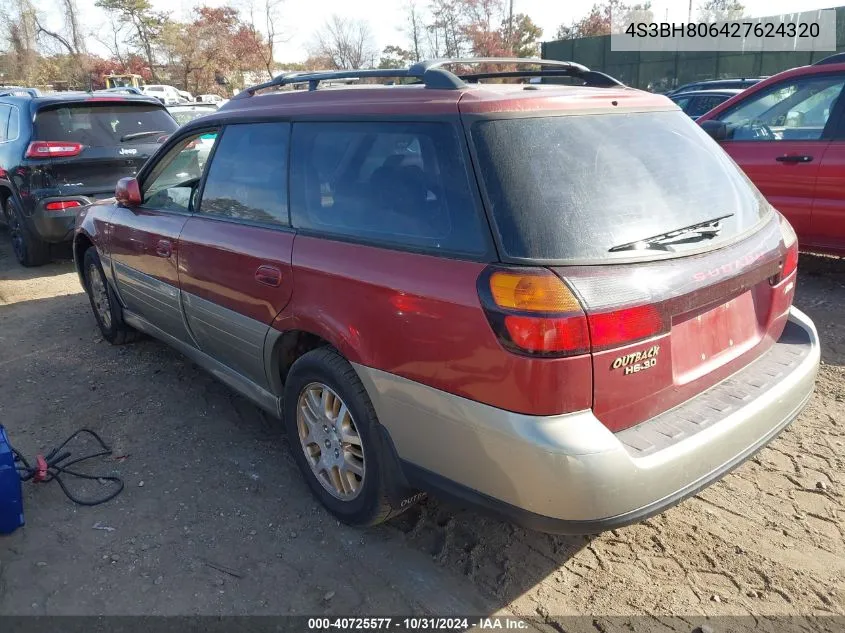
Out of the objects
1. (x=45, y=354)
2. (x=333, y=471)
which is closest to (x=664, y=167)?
(x=333, y=471)

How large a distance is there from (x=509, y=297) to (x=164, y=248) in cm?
249

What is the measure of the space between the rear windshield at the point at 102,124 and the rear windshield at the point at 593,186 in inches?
246

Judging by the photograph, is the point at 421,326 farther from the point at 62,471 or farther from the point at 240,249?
the point at 62,471

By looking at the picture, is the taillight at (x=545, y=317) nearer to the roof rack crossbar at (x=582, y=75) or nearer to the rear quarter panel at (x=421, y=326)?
the rear quarter panel at (x=421, y=326)

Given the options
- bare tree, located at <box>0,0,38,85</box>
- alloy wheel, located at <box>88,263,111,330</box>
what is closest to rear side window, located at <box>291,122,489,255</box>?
alloy wheel, located at <box>88,263,111,330</box>

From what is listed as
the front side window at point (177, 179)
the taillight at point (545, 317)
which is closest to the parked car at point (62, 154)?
the front side window at point (177, 179)

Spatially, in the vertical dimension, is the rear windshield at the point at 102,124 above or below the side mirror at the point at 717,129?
above

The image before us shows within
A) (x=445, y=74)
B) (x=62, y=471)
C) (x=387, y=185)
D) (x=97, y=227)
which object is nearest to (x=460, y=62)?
(x=445, y=74)

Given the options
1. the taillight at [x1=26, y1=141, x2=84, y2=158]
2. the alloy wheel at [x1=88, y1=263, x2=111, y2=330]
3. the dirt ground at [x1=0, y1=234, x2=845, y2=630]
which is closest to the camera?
the dirt ground at [x1=0, y1=234, x2=845, y2=630]

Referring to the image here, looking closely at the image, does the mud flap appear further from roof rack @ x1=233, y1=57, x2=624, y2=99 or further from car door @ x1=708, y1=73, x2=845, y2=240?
car door @ x1=708, y1=73, x2=845, y2=240

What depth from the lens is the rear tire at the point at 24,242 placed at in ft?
24.0

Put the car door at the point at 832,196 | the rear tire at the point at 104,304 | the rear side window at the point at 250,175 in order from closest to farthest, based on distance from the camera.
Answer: the rear side window at the point at 250,175 < the rear tire at the point at 104,304 < the car door at the point at 832,196

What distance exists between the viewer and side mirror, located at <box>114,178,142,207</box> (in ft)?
13.7

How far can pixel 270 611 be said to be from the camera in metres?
2.43
